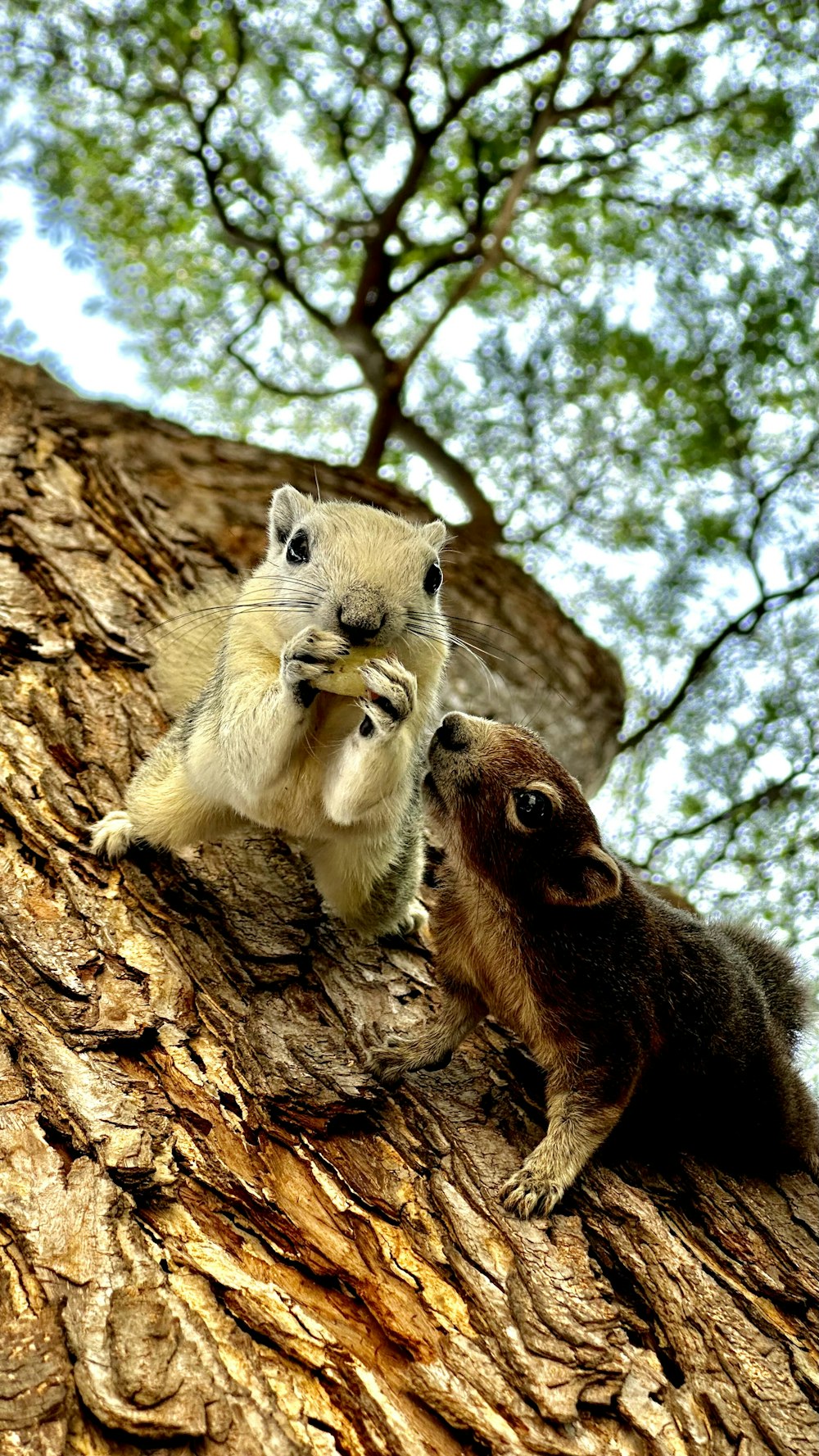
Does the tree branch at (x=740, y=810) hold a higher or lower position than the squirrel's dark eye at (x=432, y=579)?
higher

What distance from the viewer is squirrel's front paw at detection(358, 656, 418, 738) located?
3445 mm

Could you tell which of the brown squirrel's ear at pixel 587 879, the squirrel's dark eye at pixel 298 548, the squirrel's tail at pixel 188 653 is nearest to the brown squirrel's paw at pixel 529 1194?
the brown squirrel's ear at pixel 587 879

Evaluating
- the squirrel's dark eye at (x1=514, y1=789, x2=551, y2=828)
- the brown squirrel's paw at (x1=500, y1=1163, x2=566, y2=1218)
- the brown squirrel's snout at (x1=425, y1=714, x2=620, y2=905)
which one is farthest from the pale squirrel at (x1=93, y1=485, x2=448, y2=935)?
the brown squirrel's paw at (x1=500, y1=1163, x2=566, y2=1218)

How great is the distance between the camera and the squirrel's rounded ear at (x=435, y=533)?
457 centimetres

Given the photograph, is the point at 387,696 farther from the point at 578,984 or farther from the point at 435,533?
the point at 435,533

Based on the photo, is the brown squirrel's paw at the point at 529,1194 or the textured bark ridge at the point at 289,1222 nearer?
the textured bark ridge at the point at 289,1222

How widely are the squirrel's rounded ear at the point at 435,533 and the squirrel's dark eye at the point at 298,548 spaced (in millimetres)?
596

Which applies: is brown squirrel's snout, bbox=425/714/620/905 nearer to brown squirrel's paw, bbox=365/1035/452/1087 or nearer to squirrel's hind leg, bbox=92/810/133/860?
brown squirrel's paw, bbox=365/1035/452/1087

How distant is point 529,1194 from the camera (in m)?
3.36

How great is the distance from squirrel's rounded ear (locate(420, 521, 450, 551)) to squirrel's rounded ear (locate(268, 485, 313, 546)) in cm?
47

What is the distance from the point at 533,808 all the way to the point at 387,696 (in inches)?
28.6

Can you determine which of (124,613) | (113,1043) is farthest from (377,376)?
(113,1043)

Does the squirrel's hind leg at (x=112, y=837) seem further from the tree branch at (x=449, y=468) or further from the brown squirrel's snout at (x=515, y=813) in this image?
the tree branch at (x=449, y=468)

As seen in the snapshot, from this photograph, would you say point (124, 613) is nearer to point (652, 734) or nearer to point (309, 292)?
point (652, 734)
